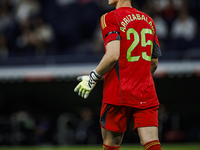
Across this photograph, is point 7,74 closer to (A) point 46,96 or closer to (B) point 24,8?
(A) point 46,96

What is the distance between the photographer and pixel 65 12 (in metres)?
10.6

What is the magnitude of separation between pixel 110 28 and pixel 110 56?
0.28m

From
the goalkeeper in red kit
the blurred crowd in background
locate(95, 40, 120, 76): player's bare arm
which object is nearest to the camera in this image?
locate(95, 40, 120, 76): player's bare arm

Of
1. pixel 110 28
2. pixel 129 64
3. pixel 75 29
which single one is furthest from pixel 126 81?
pixel 75 29

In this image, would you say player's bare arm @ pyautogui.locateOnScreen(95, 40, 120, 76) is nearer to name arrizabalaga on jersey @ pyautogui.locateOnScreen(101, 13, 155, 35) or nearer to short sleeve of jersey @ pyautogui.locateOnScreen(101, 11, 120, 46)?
short sleeve of jersey @ pyautogui.locateOnScreen(101, 11, 120, 46)

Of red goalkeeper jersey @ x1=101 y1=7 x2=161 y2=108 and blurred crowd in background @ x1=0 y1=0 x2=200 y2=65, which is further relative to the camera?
blurred crowd in background @ x1=0 y1=0 x2=200 y2=65

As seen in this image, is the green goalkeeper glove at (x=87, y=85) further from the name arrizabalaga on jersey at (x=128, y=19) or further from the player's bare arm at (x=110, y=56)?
the name arrizabalaga on jersey at (x=128, y=19)

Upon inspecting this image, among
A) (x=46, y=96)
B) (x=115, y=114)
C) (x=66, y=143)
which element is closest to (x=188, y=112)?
(x=66, y=143)

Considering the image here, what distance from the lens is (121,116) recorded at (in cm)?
337

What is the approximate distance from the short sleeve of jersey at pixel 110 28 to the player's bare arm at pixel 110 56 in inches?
2.0

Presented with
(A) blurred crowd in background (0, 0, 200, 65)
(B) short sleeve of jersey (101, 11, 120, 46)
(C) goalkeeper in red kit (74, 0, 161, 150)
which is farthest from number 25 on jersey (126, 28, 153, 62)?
(A) blurred crowd in background (0, 0, 200, 65)

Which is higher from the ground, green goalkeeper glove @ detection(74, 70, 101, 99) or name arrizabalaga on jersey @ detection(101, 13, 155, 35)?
name arrizabalaga on jersey @ detection(101, 13, 155, 35)

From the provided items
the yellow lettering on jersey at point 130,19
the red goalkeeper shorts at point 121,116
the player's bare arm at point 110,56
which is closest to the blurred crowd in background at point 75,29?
the yellow lettering on jersey at point 130,19

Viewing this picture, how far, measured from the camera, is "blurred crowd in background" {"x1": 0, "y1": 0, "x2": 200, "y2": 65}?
29.5 ft
